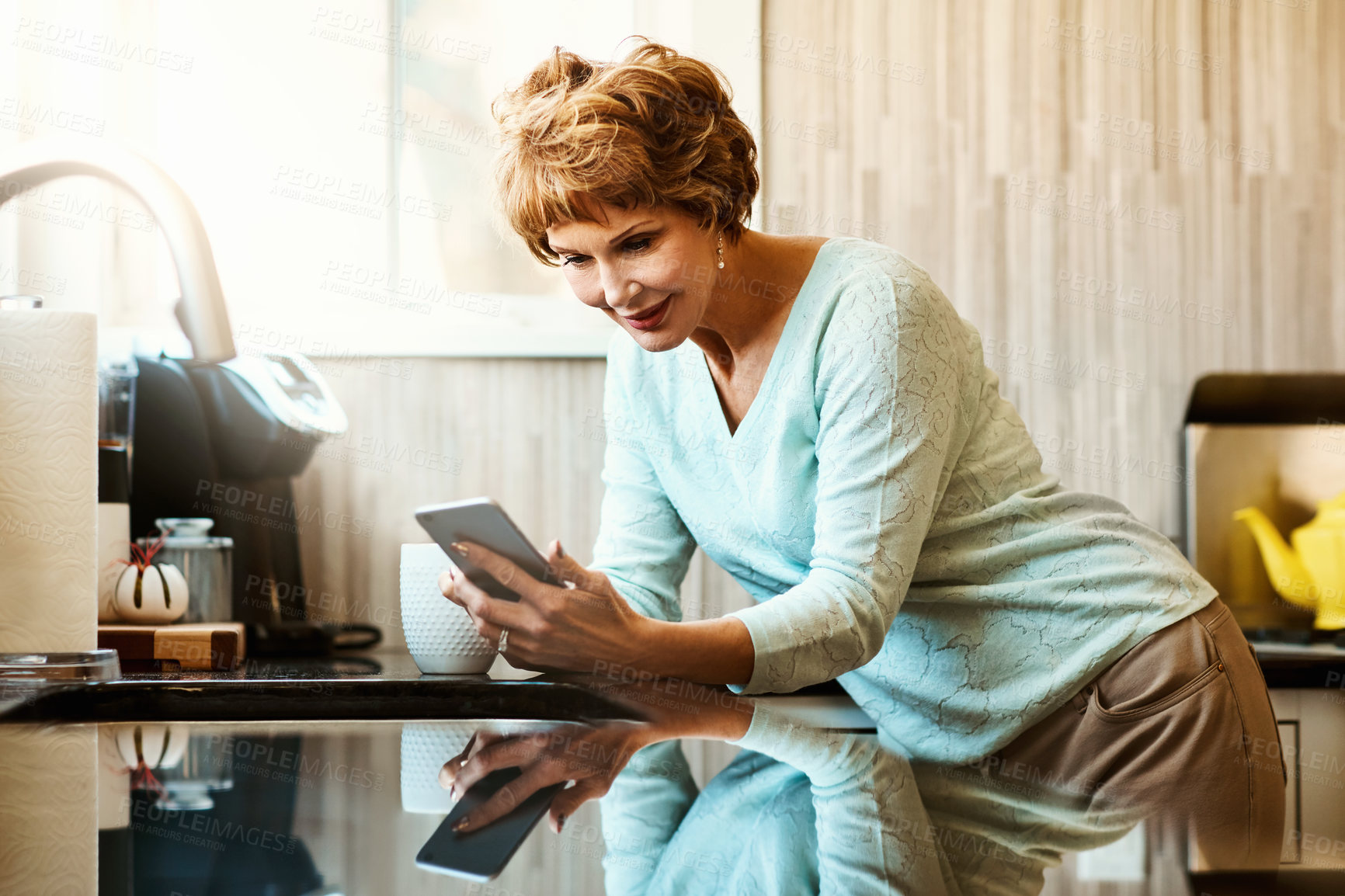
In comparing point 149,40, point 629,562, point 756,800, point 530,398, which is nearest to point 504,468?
point 530,398

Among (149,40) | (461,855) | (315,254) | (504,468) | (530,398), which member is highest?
(149,40)

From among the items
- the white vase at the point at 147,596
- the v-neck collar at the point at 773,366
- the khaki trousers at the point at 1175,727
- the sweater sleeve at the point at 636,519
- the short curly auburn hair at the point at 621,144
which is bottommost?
the khaki trousers at the point at 1175,727

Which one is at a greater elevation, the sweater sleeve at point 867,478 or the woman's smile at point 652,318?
the woman's smile at point 652,318

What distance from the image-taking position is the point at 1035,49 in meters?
1.69

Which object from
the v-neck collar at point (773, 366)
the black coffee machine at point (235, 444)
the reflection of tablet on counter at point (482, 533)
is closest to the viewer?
the reflection of tablet on counter at point (482, 533)

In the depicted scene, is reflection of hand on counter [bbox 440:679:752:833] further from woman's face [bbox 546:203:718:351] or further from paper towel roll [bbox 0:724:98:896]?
woman's face [bbox 546:203:718:351]

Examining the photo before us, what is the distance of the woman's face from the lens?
927 millimetres

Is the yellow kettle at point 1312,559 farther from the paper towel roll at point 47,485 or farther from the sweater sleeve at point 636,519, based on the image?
the paper towel roll at point 47,485

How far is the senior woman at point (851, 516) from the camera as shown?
33.9 inches

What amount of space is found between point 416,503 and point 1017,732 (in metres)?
0.98

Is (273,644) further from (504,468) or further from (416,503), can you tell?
(504,468)

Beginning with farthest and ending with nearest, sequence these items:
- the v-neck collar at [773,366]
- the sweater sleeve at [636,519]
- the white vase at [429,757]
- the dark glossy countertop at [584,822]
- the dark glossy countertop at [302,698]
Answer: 1. the sweater sleeve at [636,519]
2. the v-neck collar at [773,366]
3. the dark glossy countertop at [302,698]
4. the white vase at [429,757]
5. the dark glossy countertop at [584,822]

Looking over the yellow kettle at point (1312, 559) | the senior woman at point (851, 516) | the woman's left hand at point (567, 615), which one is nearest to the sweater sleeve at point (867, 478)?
the senior woman at point (851, 516)

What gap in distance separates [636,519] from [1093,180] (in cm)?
104
